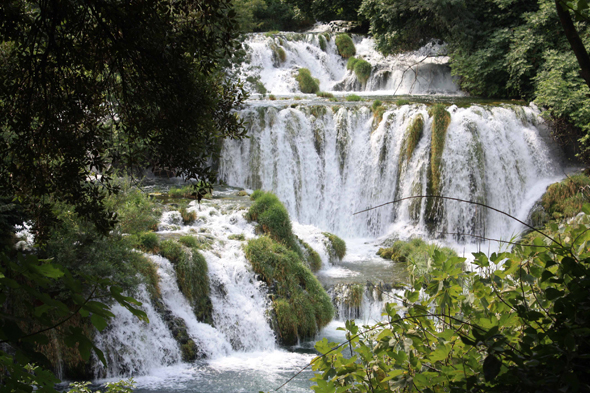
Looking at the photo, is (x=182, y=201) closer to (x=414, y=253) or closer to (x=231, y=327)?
(x=231, y=327)

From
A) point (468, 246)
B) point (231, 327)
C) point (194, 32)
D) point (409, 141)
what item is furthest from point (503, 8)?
point (194, 32)

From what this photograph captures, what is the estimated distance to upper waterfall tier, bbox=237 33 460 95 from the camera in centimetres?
2056

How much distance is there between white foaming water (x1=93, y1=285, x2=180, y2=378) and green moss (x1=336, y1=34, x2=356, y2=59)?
1746cm

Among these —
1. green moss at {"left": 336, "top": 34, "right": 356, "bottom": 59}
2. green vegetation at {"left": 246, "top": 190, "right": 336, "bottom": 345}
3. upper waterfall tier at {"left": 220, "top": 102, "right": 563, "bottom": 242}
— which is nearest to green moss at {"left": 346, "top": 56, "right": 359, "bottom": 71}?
green moss at {"left": 336, "top": 34, "right": 356, "bottom": 59}

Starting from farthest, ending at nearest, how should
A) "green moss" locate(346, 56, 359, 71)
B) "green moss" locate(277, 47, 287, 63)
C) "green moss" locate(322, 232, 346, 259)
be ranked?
"green moss" locate(346, 56, 359, 71) → "green moss" locate(277, 47, 287, 63) → "green moss" locate(322, 232, 346, 259)

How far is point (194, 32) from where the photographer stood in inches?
134

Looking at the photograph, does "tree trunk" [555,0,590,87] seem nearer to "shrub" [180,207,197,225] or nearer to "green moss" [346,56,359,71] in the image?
"shrub" [180,207,197,225]

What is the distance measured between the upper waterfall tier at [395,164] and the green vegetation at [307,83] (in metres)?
5.07

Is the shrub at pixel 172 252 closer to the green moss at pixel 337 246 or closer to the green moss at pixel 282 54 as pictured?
the green moss at pixel 337 246

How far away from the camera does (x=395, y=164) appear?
14.8m

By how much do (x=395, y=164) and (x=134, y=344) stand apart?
9643 mm

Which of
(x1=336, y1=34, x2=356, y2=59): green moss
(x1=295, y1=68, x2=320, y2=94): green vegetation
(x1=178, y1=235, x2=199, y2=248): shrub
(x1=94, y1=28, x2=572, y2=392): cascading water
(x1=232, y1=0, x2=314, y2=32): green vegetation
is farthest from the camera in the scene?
(x1=232, y1=0, x2=314, y2=32): green vegetation

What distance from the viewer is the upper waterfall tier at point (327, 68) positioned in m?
20.6

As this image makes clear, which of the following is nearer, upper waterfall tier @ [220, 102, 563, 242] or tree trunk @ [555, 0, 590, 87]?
tree trunk @ [555, 0, 590, 87]
